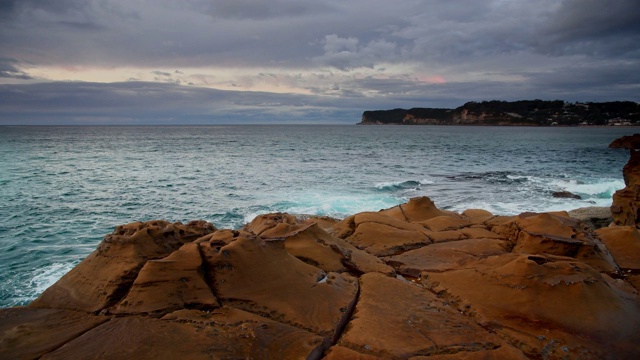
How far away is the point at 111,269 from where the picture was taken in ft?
15.3

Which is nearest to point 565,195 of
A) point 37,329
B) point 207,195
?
point 207,195

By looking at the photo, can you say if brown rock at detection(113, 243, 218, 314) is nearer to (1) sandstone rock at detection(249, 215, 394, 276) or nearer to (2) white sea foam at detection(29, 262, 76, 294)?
(1) sandstone rock at detection(249, 215, 394, 276)

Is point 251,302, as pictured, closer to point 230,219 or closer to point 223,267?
point 223,267

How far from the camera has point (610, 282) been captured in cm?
547

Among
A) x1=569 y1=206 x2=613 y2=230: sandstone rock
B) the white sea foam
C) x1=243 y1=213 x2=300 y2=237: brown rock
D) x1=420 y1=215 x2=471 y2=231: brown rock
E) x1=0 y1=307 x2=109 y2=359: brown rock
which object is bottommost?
the white sea foam

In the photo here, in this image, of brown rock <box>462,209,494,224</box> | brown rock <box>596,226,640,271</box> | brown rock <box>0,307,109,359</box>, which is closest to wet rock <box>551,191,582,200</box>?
brown rock <box>462,209,494,224</box>

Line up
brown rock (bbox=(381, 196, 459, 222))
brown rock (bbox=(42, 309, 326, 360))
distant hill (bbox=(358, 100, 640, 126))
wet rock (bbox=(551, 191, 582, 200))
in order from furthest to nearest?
distant hill (bbox=(358, 100, 640, 126)) < wet rock (bbox=(551, 191, 582, 200)) < brown rock (bbox=(381, 196, 459, 222)) < brown rock (bbox=(42, 309, 326, 360))

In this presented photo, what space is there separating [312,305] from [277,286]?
20.6 inches

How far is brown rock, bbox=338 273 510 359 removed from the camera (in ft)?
12.3

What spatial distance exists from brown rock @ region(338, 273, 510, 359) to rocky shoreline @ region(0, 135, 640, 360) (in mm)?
16

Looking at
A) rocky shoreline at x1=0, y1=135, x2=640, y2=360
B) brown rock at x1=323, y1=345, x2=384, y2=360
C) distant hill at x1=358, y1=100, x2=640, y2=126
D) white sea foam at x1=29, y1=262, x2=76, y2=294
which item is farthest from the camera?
distant hill at x1=358, y1=100, x2=640, y2=126

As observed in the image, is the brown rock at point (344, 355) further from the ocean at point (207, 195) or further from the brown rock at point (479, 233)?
the ocean at point (207, 195)

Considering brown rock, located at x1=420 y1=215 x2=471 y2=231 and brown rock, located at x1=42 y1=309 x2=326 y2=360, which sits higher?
brown rock, located at x1=42 y1=309 x2=326 y2=360

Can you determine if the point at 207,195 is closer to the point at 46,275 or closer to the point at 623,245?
the point at 46,275
